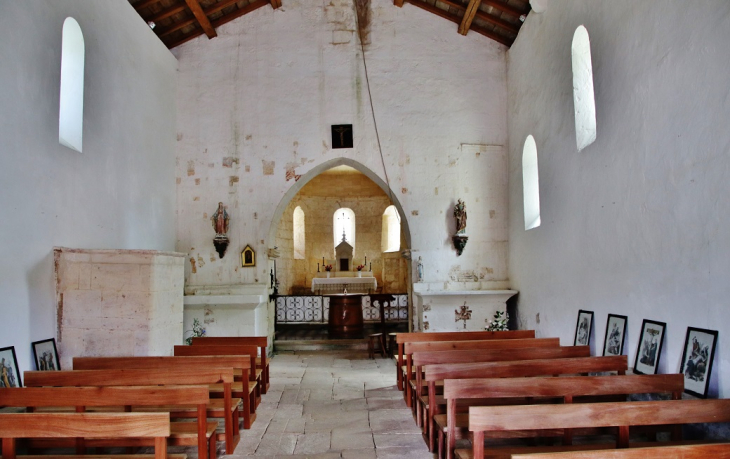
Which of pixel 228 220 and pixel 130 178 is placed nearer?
pixel 130 178

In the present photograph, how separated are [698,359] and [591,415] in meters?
1.76

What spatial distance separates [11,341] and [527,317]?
6.91 m

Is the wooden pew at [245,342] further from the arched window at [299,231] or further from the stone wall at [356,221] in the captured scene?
the arched window at [299,231]

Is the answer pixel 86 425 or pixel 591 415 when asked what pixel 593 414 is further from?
pixel 86 425

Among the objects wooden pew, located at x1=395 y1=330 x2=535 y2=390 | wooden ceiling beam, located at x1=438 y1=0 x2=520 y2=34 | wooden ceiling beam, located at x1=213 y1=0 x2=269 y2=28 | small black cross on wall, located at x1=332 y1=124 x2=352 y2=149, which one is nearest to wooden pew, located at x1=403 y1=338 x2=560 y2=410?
wooden pew, located at x1=395 y1=330 x2=535 y2=390

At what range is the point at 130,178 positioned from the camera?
7.60 m

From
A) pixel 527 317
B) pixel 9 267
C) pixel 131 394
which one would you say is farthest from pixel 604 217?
pixel 9 267

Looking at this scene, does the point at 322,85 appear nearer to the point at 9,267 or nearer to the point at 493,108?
the point at 493,108

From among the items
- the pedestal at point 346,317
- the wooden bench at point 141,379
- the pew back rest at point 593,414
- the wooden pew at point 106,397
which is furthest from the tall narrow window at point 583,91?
the pedestal at point 346,317

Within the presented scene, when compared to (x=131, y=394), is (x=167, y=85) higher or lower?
higher

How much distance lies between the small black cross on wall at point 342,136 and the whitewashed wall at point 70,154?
3.00 meters

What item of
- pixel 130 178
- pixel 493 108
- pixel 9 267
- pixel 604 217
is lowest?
pixel 9 267

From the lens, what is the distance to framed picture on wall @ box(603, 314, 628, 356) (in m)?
5.12

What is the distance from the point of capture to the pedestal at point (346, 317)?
416 inches
